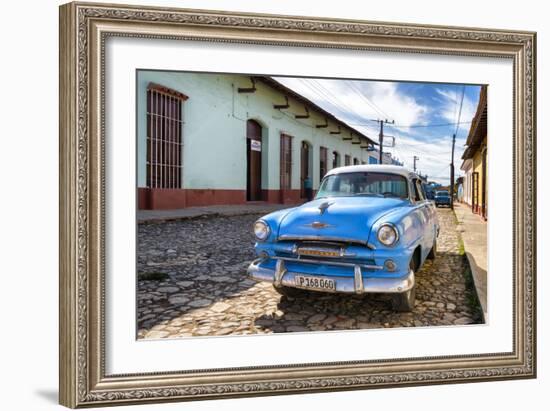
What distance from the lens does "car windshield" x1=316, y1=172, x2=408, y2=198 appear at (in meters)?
2.99

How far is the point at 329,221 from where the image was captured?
2770mm

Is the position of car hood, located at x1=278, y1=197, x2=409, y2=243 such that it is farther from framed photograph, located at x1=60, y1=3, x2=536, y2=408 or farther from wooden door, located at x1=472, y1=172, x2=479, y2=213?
wooden door, located at x1=472, y1=172, x2=479, y2=213

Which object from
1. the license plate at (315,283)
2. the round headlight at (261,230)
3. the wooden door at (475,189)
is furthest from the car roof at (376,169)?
the license plate at (315,283)

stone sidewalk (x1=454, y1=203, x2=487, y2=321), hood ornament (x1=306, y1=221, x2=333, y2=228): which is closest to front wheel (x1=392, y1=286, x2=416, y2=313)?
stone sidewalk (x1=454, y1=203, x2=487, y2=321)

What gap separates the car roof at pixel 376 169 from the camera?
2.96 m

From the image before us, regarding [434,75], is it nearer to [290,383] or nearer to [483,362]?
[483,362]

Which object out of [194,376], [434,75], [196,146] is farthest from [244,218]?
[434,75]

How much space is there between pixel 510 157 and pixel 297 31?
65.7 inches

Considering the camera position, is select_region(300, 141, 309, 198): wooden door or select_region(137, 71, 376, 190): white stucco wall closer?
select_region(137, 71, 376, 190): white stucco wall

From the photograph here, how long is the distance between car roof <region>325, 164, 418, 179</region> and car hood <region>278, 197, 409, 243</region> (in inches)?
10.5

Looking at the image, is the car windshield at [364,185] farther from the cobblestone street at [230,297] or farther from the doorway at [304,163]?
the cobblestone street at [230,297]

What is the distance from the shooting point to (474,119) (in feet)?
9.20

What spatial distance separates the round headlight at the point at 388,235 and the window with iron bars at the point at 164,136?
1.34 metres

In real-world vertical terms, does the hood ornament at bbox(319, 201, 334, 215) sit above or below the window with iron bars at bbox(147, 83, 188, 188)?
below
